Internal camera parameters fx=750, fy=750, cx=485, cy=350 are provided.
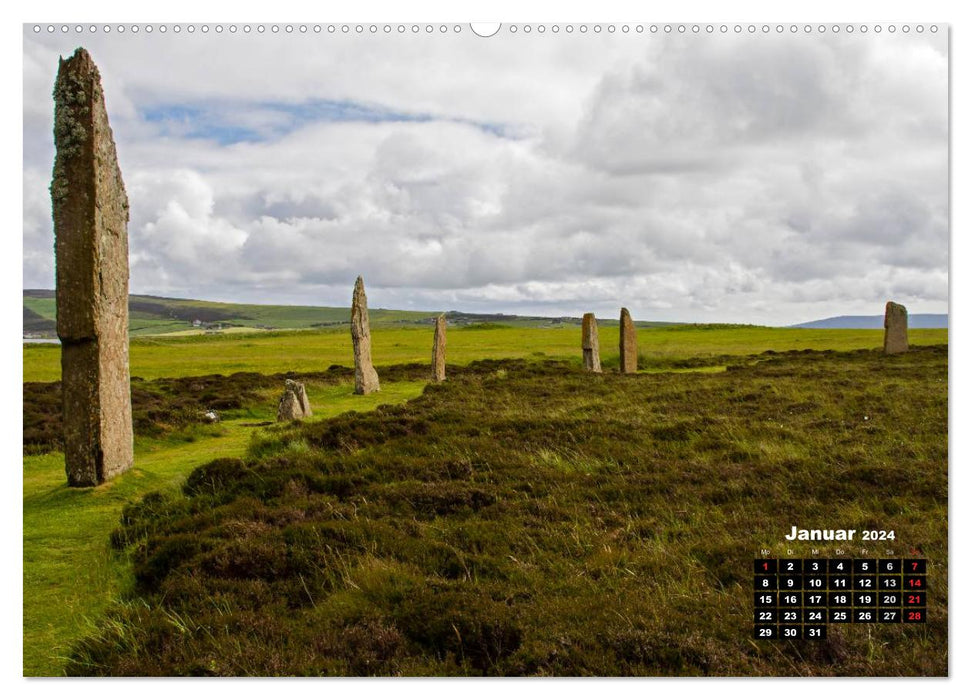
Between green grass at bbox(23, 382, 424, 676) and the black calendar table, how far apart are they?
5386mm

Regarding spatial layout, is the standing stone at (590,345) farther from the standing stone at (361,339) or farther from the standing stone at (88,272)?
the standing stone at (88,272)

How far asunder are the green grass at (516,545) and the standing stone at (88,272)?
58.8 inches

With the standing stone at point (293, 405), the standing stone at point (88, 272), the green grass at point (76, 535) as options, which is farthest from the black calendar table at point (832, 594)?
the standing stone at point (293, 405)

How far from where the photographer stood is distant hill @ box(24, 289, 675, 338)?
9.44 m

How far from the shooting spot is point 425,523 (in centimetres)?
841

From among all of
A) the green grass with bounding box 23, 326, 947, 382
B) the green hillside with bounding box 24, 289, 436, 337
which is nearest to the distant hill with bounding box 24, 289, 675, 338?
the green hillside with bounding box 24, 289, 436, 337

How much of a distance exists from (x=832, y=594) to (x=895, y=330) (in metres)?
31.6

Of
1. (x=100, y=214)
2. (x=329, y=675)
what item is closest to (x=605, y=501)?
(x=329, y=675)

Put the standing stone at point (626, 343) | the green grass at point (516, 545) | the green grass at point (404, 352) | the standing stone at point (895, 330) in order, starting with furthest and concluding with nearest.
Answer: the green grass at point (404, 352) → the standing stone at point (895, 330) → the standing stone at point (626, 343) → the green grass at point (516, 545)

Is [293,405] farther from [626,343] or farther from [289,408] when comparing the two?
[626,343]

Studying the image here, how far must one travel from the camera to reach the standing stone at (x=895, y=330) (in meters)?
32.7

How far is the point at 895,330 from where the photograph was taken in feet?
108

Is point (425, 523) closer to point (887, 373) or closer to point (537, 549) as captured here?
point (537, 549)

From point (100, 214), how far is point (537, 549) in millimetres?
7478
